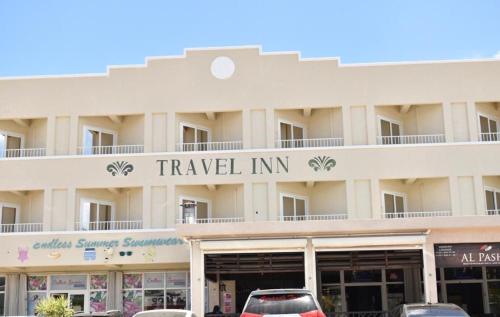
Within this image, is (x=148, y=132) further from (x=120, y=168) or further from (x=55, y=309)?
(x=55, y=309)

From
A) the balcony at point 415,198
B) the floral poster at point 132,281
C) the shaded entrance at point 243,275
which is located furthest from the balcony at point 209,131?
the balcony at point 415,198

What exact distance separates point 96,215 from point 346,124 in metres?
11.5

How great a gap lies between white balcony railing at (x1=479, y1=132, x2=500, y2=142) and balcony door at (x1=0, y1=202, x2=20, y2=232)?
811 inches

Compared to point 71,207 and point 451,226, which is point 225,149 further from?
point 451,226

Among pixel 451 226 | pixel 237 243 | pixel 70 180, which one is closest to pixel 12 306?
pixel 70 180

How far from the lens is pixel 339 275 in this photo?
106 feet

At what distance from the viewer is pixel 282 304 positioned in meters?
14.3

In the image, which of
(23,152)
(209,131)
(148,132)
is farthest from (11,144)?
(209,131)

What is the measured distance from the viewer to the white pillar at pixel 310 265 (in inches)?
846

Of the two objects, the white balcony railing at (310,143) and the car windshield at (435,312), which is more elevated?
the white balcony railing at (310,143)

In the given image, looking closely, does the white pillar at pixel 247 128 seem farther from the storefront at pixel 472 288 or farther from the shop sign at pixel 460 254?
the shop sign at pixel 460 254

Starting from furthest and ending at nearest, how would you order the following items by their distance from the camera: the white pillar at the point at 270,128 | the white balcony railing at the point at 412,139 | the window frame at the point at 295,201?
1. the white balcony railing at the point at 412,139
2. the white pillar at the point at 270,128
3. the window frame at the point at 295,201

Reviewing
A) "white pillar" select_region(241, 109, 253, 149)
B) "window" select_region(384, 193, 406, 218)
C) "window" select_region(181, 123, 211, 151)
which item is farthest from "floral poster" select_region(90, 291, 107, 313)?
"window" select_region(384, 193, 406, 218)

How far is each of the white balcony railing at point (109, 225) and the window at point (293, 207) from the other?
6206 millimetres
